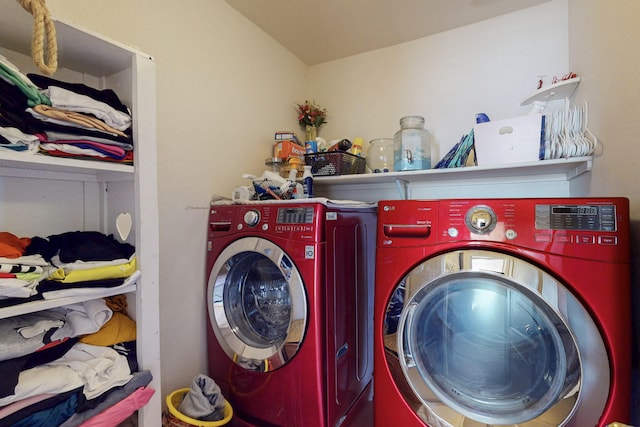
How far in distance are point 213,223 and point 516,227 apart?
1294 mm

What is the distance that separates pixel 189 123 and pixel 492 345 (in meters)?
1.61

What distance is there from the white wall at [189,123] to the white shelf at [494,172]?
24.6 inches

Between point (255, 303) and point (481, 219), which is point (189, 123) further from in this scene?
point (481, 219)

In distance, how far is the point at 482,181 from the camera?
174cm

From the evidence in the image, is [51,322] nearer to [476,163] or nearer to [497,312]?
[497,312]

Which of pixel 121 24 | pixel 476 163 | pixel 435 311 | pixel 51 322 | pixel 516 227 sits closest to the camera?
pixel 51 322

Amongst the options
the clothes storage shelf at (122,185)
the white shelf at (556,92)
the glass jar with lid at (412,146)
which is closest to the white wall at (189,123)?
the clothes storage shelf at (122,185)

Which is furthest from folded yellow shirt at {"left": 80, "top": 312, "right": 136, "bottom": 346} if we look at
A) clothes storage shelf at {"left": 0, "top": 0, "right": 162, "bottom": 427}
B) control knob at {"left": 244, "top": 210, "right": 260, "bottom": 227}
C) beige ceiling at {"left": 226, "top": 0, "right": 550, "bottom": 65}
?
beige ceiling at {"left": 226, "top": 0, "right": 550, "bottom": 65}

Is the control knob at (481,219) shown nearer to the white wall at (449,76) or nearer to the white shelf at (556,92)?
the white shelf at (556,92)

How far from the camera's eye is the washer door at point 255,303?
4.07 feet

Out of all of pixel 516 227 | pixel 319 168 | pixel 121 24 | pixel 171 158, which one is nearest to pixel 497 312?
pixel 516 227

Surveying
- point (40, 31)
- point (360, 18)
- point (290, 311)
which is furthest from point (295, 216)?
point (360, 18)

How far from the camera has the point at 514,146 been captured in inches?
53.8

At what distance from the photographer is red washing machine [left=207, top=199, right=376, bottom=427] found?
1.20m
